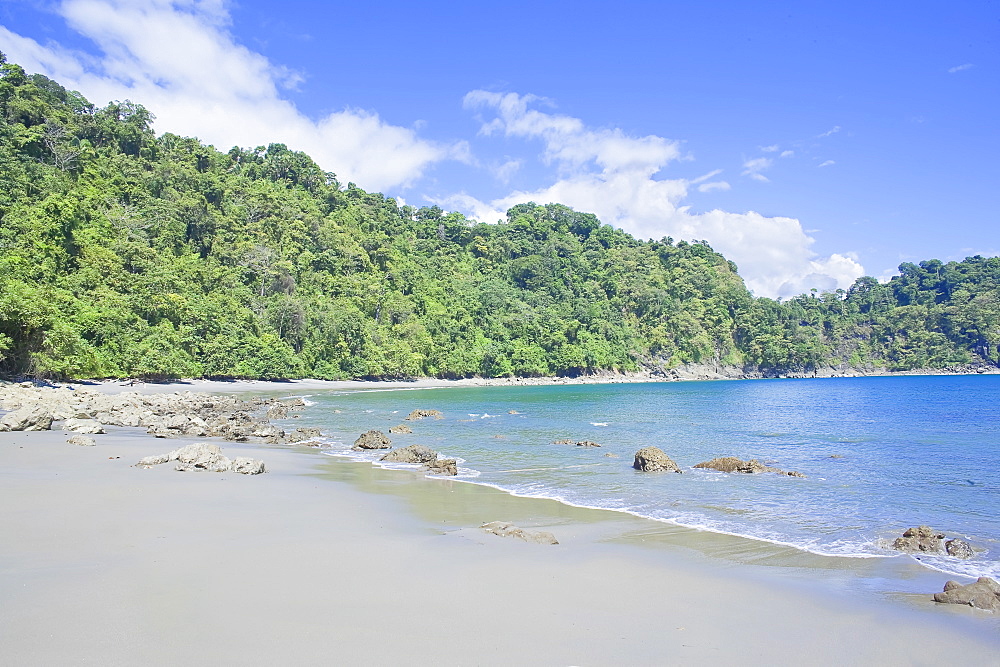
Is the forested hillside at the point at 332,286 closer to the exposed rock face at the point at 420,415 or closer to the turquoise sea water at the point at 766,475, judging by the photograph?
the exposed rock face at the point at 420,415

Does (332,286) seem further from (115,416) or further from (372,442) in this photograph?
(372,442)

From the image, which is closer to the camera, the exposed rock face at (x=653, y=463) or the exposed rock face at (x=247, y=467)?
the exposed rock face at (x=247, y=467)

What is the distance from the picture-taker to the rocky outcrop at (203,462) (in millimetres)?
11672

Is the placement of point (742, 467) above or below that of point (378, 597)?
below

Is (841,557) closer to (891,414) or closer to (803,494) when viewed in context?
(803,494)

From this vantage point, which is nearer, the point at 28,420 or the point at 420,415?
the point at 28,420

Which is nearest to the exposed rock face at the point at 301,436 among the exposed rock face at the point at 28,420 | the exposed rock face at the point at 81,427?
the exposed rock face at the point at 81,427

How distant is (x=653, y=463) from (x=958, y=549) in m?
7.40

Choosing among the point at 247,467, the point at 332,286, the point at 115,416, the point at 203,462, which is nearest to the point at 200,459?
the point at 203,462

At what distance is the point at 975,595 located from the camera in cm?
603

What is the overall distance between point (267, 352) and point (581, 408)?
114ft

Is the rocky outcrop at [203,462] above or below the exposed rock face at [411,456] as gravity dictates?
above

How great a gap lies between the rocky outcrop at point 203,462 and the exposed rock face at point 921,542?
36.6 feet

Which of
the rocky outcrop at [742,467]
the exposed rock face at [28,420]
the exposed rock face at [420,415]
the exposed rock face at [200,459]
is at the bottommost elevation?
the exposed rock face at [420,415]
